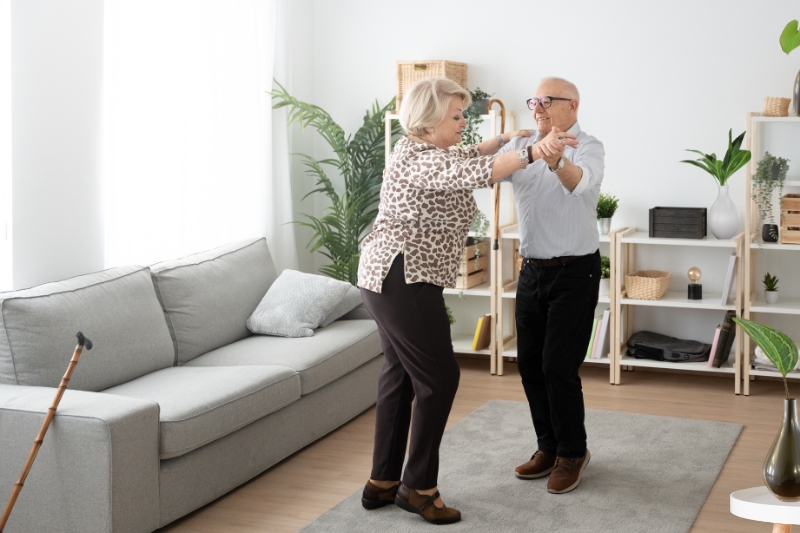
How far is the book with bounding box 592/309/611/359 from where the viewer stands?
493 centimetres

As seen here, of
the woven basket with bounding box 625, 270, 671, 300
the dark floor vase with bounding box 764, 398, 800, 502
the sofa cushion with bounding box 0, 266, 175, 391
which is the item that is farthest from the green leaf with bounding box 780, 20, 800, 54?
the sofa cushion with bounding box 0, 266, 175, 391

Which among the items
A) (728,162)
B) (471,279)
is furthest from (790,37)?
(471,279)

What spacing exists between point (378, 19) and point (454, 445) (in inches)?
116

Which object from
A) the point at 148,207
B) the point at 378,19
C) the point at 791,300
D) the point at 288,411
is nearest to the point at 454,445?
the point at 288,411

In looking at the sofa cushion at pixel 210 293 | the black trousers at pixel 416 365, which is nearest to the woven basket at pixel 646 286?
the sofa cushion at pixel 210 293

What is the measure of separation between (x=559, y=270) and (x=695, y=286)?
6.08 ft

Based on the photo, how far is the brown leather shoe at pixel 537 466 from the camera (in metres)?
3.45

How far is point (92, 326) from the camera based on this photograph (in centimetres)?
333

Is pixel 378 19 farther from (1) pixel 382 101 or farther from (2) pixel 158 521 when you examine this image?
(2) pixel 158 521

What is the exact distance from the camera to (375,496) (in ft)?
10.4

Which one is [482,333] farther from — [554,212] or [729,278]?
[554,212]

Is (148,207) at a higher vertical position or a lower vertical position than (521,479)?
higher

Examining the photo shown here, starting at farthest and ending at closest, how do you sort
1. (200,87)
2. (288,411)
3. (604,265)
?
(604,265) < (200,87) < (288,411)

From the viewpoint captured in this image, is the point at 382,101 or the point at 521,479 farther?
the point at 382,101
